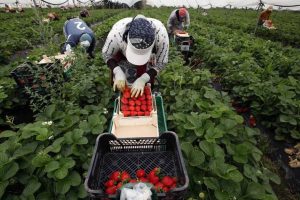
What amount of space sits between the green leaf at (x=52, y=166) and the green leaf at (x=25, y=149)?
333 mm

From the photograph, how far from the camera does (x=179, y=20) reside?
7.56 metres

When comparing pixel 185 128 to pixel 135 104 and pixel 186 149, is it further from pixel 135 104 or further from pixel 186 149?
pixel 135 104

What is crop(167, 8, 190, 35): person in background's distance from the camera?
24.2ft

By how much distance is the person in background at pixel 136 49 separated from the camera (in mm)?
2293

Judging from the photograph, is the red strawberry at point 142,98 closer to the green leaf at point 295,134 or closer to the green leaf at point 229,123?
the green leaf at point 229,123

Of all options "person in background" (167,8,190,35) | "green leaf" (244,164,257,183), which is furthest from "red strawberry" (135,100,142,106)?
"person in background" (167,8,190,35)

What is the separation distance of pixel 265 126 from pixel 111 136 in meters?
3.01

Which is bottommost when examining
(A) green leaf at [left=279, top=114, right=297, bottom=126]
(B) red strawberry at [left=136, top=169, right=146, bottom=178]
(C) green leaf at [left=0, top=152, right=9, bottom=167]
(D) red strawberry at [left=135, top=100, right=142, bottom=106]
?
(A) green leaf at [left=279, top=114, right=297, bottom=126]

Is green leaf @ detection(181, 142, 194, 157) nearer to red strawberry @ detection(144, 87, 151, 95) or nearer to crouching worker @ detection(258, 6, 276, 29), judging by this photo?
red strawberry @ detection(144, 87, 151, 95)

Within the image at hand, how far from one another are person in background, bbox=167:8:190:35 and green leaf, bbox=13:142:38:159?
5961 millimetres

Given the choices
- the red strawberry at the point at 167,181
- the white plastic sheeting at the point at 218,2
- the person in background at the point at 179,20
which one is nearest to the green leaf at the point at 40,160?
the red strawberry at the point at 167,181

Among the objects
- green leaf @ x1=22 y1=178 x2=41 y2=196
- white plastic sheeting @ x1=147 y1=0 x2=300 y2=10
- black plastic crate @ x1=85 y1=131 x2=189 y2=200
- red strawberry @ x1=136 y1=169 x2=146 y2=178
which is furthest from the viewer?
white plastic sheeting @ x1=147 y1=0 x2=300 y2=10

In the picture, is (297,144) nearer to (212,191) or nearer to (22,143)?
(212,191)

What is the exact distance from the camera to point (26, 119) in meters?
3.91
